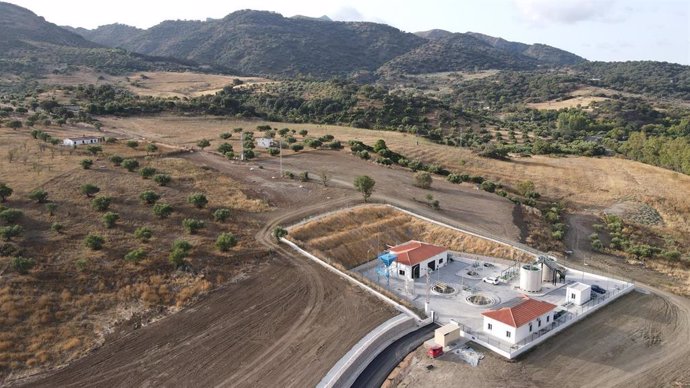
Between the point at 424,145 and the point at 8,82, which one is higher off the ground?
the point at 8,82

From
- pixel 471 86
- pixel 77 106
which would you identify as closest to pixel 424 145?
pixel 77 106

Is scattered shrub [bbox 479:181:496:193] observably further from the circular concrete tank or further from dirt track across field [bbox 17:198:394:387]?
dirt track across field [bbox 17:198:394:387]

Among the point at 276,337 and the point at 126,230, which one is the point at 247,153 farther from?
the point at 276,337

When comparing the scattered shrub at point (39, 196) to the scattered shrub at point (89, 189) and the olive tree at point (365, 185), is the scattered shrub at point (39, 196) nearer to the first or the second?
the scattered shrub at point (89, 189)

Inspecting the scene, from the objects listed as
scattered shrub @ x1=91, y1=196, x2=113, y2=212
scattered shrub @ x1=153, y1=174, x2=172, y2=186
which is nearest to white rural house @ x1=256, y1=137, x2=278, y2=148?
scattered shrub @ x1=153, y1=174, x2=172, y2=186

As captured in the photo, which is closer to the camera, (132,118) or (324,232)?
(324,232)

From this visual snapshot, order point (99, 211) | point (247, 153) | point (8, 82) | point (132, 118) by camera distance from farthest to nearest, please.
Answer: point (8, 82)
point (132, 118)
point (247, 153)
point (99, 211)

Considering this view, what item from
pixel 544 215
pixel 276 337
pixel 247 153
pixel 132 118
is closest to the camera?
pixel 276 337
